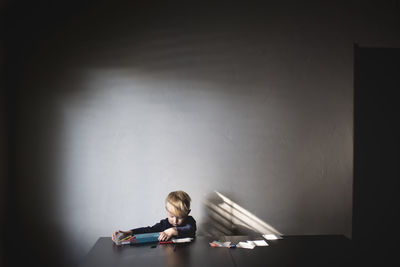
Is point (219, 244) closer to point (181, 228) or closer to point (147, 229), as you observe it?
point (181, 228)

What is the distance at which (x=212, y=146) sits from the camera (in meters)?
2.89

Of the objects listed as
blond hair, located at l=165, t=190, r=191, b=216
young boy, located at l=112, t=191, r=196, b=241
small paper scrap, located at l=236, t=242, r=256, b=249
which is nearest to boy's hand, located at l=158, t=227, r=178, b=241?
young boy, located at l=112, t=191, r=196, b=241

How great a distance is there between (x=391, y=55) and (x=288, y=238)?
2290 millimetres

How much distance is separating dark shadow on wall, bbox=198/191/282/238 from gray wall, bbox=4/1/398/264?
50 millimetres

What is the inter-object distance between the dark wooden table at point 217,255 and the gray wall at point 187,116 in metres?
0.66

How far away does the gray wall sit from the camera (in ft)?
9.08

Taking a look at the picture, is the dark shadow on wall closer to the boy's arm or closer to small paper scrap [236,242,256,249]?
the boy's arm

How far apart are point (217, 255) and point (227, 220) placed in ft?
2.91

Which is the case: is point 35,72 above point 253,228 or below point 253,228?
above

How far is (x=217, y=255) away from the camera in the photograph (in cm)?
202

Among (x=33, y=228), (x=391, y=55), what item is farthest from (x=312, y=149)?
(x=33, y=228)

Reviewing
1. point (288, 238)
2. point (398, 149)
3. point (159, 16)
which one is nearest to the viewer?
point (288, 238)

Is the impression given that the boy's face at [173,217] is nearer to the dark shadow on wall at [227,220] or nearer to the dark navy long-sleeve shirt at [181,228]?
the dark navy long-sleeve shirt at [181,228]

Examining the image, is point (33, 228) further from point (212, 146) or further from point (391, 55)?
point (391, 55)
